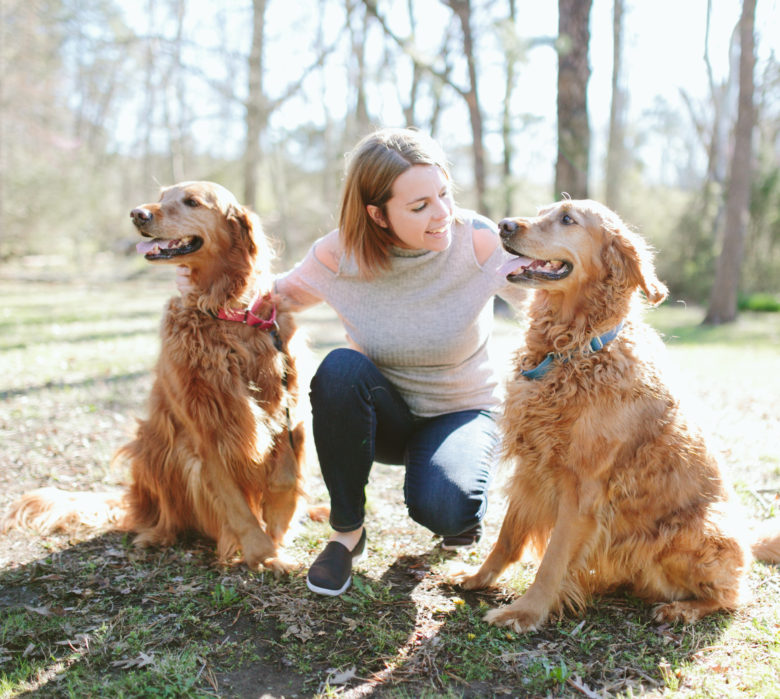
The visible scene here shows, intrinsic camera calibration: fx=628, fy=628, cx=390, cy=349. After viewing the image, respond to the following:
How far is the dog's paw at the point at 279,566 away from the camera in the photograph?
272 centimetres

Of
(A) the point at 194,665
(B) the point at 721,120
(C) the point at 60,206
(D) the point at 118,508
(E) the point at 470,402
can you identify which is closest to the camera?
(A) the point at 194,665

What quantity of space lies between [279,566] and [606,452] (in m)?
1.46

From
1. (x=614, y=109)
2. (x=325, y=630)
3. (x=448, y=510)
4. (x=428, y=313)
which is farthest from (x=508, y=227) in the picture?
(x=614, y=109)

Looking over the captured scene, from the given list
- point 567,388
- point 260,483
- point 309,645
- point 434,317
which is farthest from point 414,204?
point 309,645

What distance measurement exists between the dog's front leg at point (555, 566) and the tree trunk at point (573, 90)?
5.57 meters

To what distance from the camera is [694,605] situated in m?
2.41

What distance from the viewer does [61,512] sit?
3033 millimetres

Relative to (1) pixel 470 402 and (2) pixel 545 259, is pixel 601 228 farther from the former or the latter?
(1) pixel 470 402

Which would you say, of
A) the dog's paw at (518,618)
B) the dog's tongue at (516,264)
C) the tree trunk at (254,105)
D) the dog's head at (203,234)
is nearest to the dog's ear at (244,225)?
the dog's head at (203,234)

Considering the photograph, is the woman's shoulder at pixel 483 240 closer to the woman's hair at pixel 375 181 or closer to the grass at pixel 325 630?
the woman's hair at pixel 375 181

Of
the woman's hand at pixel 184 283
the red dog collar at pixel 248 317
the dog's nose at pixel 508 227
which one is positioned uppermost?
the dog's nose at pixel 508 227

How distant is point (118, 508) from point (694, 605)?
2679mm

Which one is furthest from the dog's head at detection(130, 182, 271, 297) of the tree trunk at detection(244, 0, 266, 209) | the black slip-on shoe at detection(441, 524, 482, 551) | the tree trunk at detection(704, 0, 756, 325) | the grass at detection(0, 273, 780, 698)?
the tree trunk at detection(244, 0, 266, 209)

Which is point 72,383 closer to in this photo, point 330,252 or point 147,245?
point 147,245
